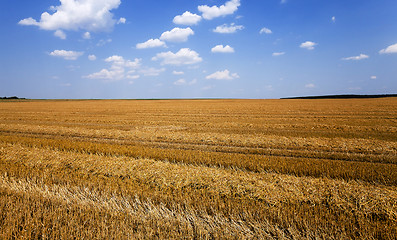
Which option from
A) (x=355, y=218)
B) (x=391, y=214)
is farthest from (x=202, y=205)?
(x=391, y=214)

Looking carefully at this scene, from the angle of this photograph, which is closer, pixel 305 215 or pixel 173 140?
pixel 305 215

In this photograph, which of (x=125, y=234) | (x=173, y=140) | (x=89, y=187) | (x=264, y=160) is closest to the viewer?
(x=125, y=234)

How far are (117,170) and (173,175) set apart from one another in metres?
1.73

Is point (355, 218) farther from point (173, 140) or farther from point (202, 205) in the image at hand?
point (173, 140)

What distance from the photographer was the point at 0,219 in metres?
3.92

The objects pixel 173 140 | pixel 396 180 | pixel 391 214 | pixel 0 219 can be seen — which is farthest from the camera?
pixel 173 140

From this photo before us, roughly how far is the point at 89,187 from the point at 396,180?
25.5ft

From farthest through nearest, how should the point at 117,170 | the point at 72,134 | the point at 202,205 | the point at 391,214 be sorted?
the point at 72,134 < the point at 117,170 < the point at 202,205 < the point at 391,214

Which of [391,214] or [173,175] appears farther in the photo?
[173,175]

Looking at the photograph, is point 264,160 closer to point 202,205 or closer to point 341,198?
point 341,198

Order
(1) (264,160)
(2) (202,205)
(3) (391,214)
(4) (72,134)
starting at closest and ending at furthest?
1. (3) (391,214)
2. (2) (202,205)
3. (1) (264,160)
4. (4) (72,134)

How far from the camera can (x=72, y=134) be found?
1412 cm

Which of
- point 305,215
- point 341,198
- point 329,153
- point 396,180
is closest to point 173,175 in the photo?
point 305,215

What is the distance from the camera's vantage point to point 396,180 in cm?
591
